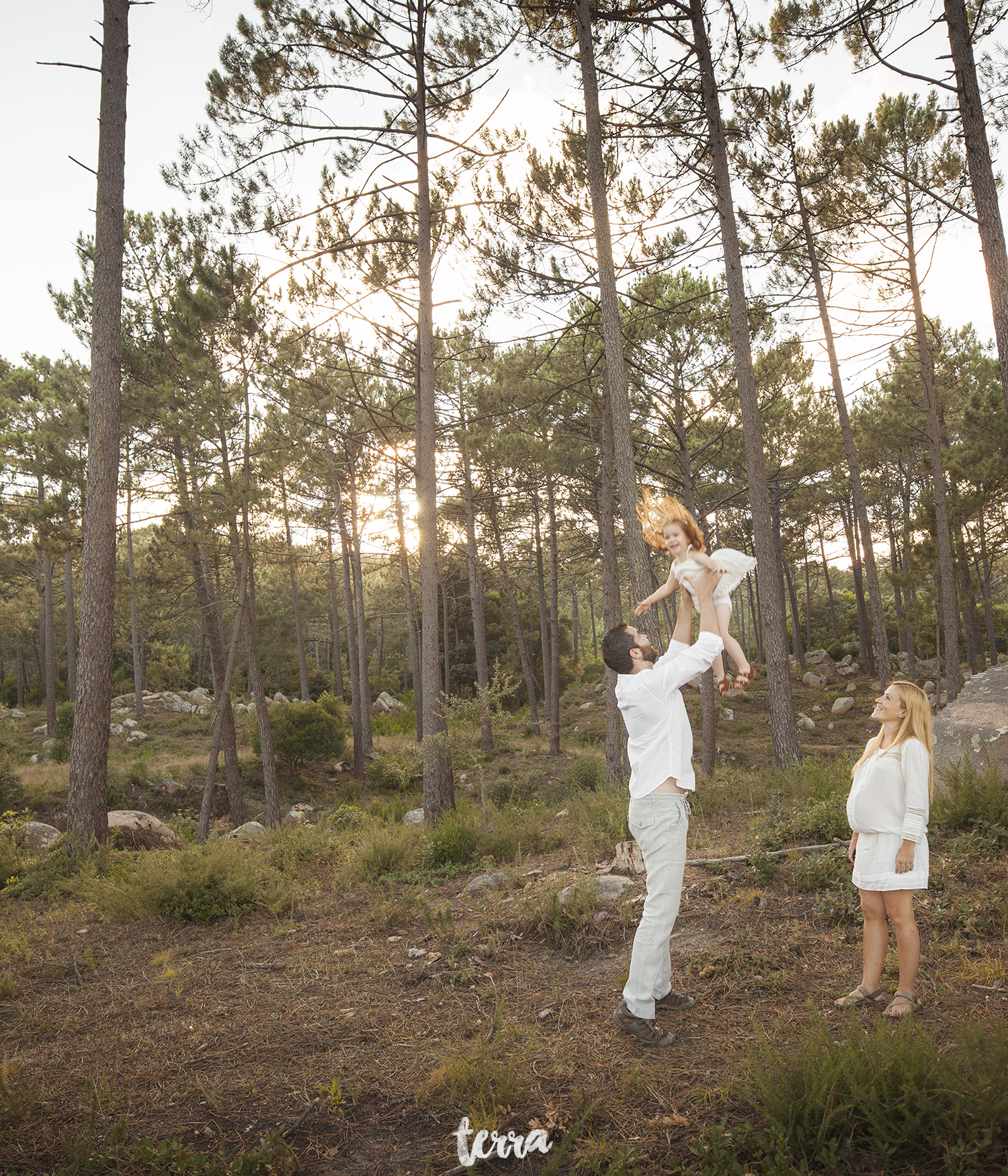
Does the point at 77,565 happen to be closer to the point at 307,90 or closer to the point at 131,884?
the point at 307,90

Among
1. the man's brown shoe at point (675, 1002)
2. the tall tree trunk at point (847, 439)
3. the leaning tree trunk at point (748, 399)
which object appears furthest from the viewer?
the tall tree trunk at point (847, 439)

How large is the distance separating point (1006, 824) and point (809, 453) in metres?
14.1

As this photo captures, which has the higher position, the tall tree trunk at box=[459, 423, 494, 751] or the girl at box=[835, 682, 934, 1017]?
the tall tree trunk at box=[459, 423, 494, 751]

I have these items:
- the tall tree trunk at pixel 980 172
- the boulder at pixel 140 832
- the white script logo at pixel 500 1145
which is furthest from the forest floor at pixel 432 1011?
the tall tree trunk at pixel 980 172

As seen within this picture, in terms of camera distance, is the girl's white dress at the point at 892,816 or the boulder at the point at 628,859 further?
the boulder at the point at 628,859

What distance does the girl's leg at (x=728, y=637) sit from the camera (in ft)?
9.55

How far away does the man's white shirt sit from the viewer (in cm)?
332

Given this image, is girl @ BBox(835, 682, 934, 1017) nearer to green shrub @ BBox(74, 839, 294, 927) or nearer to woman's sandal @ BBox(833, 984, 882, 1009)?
woman's sandal @ BBox(833, 984, 882, 1009)

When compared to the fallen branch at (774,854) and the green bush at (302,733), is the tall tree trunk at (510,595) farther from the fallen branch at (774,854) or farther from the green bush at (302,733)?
the fallen branch at (774,854)

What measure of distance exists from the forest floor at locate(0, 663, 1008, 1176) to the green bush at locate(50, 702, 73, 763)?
1681 centimetres

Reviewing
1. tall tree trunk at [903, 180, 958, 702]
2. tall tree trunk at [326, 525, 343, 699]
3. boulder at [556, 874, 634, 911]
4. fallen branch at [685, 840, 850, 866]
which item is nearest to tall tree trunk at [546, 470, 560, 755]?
tall tree trunk at [326, 525, 343, 699]

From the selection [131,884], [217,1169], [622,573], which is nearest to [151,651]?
[622,573]

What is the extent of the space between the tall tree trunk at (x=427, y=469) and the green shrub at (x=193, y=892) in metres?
3.32

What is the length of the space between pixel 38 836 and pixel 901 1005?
10.2 metres
